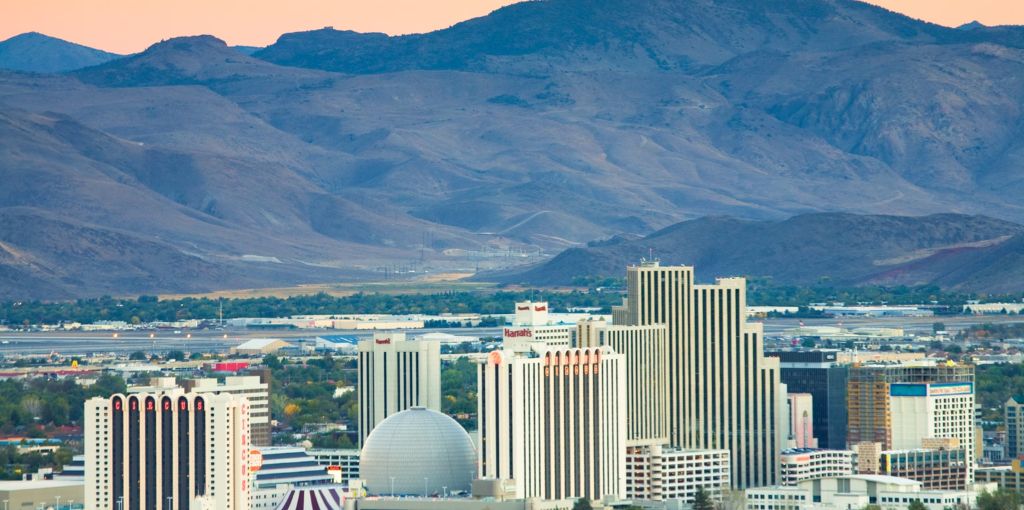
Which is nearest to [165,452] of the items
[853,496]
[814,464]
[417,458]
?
[417,458]

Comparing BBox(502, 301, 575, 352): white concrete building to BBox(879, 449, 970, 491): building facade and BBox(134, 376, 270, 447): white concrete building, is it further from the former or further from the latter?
BBox(879, 449, 970, 491): building facade

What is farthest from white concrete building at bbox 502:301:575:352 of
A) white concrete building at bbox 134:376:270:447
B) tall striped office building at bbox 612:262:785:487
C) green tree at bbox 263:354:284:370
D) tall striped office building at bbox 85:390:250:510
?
green tree at bbox 263:354:284:370

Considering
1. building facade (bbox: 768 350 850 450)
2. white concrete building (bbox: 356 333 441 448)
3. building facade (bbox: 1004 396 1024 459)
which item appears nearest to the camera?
white concrete building (bbox: 356 333 441 448)

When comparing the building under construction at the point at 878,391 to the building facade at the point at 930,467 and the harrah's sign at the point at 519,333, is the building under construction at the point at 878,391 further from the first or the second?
the harrah's sign at the point at 519,333

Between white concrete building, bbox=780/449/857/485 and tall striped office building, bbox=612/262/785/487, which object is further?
tall striped office building, bbox=612/262/785/487

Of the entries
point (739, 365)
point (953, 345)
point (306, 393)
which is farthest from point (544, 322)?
point (953, 345)

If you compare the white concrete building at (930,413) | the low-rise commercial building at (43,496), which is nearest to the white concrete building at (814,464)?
the white concrete building at (930,413)

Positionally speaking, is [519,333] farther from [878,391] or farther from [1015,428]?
[1015,428]

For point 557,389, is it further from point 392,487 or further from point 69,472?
point 69,472
